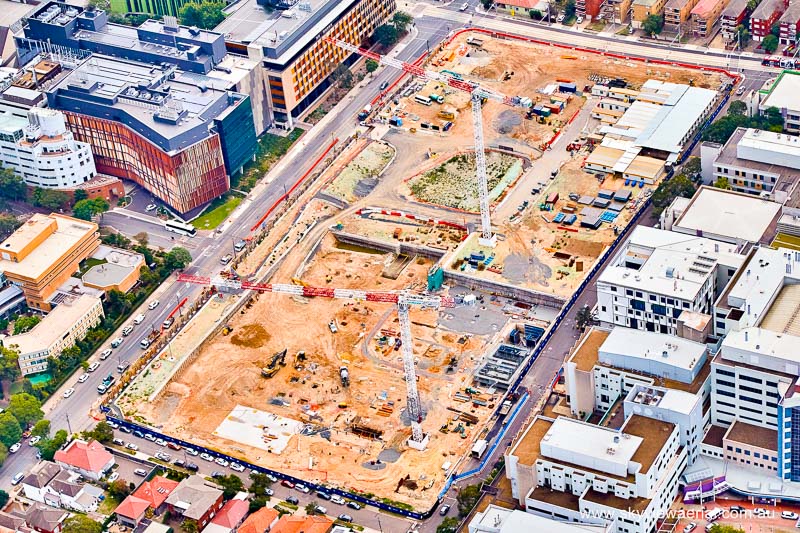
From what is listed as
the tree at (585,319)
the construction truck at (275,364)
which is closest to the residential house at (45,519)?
the construction truck at (275,364)

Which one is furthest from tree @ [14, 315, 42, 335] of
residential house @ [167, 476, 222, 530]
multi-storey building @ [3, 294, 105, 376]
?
residential house @ [167, 476, 222, 530]

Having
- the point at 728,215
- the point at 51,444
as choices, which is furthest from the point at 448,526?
the point at 728,215

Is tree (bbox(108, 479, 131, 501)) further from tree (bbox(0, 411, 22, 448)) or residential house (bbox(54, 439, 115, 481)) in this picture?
tree (bbox(0, 411, 22, 448))

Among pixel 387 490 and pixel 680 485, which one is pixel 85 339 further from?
pixel 680 485

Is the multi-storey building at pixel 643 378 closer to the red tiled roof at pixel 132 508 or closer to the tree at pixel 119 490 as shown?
the red tiled roof at pixel 132 508

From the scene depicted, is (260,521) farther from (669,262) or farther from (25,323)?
(669,262)

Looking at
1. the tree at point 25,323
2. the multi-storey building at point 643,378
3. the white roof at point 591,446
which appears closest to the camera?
the white roof at point 591,446
